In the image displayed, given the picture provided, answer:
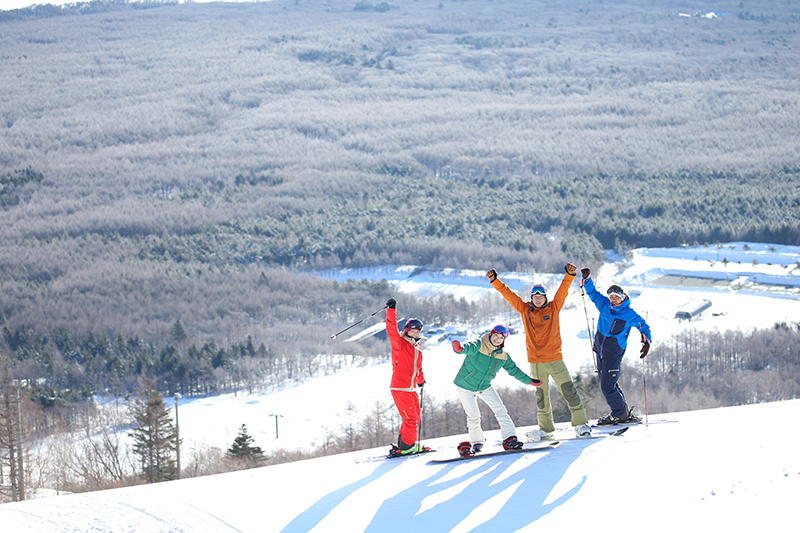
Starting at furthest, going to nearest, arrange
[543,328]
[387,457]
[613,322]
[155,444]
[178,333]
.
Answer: [178,333]
[155,444]
[387,457]
[613,322]
[543,328]

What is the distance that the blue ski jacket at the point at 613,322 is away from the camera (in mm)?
10188

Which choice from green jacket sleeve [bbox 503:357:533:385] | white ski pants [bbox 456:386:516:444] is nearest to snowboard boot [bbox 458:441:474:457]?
white ski pants [bbox 456:386:516:444]

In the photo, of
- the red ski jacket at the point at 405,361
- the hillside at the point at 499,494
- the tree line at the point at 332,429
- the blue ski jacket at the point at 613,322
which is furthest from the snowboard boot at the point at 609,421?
the tree line at the point at 332,429

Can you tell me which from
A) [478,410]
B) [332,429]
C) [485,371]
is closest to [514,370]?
[485,371]

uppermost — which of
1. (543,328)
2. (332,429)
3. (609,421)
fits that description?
(543,328)

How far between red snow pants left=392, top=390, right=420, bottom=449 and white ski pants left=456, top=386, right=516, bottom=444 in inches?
24.1

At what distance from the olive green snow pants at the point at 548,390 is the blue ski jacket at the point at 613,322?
2.33 ft

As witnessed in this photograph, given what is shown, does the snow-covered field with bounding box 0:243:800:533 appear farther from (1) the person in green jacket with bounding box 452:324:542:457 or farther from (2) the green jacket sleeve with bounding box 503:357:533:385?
(2) the green jacket sleeve with bounding box 503:357:533:385

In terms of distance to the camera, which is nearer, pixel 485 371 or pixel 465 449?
pixel 485 371

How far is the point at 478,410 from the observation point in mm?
9672

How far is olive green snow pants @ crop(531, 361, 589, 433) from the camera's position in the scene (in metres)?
9.96

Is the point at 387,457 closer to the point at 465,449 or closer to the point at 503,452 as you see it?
the point at 465,449

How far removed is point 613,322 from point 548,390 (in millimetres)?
1247

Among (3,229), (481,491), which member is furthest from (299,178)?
(481,491)
